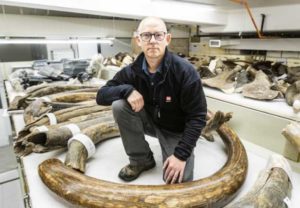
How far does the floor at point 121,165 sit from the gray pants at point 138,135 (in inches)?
5.8

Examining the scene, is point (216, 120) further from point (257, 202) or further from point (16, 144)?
point (16, 144)

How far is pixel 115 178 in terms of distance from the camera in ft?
5.09

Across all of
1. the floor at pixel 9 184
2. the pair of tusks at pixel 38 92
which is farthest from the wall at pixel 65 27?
the floor at pixel 9 184

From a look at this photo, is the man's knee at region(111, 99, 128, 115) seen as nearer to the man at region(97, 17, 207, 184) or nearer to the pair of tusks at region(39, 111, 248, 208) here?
the man at region(97, 17, 207, 184)

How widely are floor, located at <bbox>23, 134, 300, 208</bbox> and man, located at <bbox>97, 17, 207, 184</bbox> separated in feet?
0.42

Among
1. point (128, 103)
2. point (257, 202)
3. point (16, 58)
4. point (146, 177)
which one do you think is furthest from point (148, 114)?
point (16, 58)

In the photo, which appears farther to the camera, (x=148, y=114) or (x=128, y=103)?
(x=148, y=114)

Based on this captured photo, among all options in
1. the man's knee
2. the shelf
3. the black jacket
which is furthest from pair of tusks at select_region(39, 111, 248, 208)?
the shelf

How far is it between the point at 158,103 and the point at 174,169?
0.43 metres

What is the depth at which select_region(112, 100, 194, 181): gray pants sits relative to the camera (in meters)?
1.50

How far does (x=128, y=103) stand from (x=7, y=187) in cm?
294

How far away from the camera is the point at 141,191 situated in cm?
119

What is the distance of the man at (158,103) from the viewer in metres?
1.35

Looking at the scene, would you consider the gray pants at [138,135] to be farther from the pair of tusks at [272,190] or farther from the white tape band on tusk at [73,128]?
the white tape band on tusk at [73,128]
